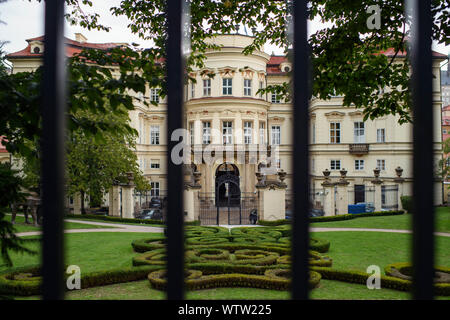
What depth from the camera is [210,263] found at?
6.43 meters

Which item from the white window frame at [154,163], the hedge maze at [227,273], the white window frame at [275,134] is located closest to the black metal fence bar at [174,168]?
the hedge maze at [227,273]

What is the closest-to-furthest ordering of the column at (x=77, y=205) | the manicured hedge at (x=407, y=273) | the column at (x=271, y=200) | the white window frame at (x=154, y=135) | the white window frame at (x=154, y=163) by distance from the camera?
1. the manicured hedge at (x=407, y=273)
2. the column at (x=271, y=200)
3. the column at (x=77, y=205)
4. the white window frame at (x=154, y=163)
5. the white window frame at (x=154, y=135)

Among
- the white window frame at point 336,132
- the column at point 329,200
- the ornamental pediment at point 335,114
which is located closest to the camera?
the column at point 329,200

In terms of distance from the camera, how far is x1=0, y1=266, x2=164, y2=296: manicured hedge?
17.0ft

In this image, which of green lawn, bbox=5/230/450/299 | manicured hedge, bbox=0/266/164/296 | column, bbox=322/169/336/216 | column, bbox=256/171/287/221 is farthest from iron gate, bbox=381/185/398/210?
manicured hedge, bbox=0/266/164/296

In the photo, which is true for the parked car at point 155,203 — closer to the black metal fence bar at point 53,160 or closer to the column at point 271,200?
the column at point 271,200

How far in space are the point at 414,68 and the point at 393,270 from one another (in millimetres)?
6063

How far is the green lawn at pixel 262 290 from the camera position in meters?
5.26

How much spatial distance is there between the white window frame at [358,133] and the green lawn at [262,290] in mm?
17069

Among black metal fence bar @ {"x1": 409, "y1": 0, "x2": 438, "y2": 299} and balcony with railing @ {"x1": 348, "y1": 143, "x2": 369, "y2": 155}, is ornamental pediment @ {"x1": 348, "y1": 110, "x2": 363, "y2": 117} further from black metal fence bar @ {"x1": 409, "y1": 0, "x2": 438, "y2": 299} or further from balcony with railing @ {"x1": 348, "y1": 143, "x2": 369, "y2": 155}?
black metal fence bar @ {"x1": 409, "y1": 0, "x2": 438, "y2": 299}

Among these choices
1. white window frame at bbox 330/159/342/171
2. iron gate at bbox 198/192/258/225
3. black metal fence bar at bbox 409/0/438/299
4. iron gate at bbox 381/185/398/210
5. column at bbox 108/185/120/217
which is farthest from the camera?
white window frame at bbox 330/159/342/171

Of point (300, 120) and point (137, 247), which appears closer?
point (300, 120)
